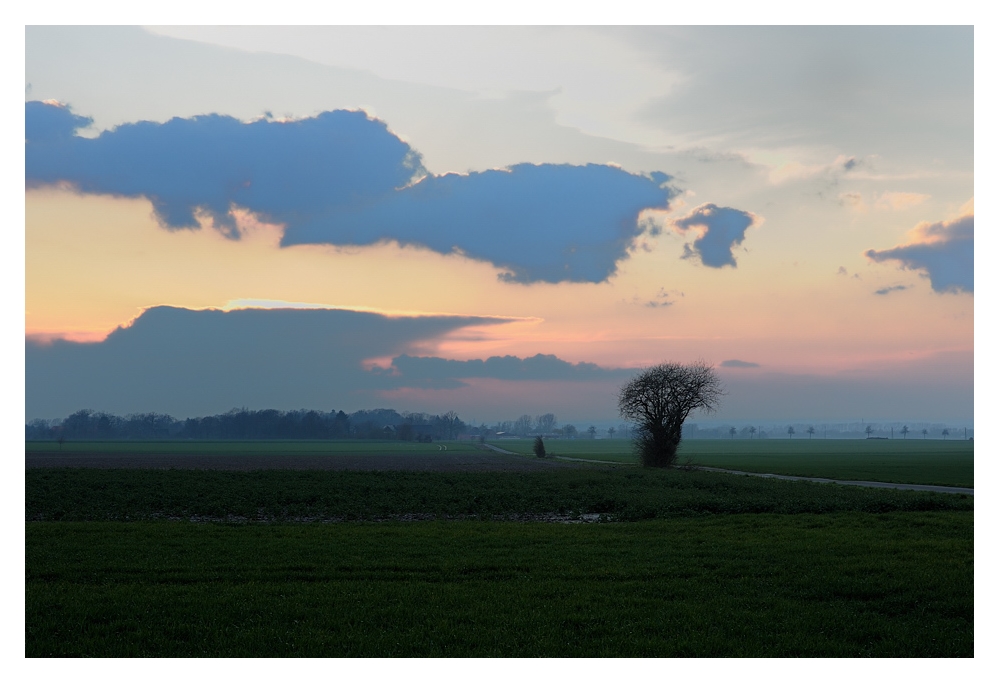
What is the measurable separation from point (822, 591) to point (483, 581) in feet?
22.0

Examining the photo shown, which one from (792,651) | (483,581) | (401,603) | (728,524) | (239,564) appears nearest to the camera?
(792,651)

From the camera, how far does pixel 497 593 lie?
44.3 feet

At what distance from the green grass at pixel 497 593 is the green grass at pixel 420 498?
24.7ft

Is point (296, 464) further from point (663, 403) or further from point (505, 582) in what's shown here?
point (505, 582)

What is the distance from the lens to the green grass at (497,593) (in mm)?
10430

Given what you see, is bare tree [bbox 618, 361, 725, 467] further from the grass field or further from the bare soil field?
the grass field

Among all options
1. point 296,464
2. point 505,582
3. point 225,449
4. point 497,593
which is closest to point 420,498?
point 505,582

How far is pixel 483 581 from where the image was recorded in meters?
14.7

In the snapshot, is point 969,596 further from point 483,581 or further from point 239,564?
point 239,564

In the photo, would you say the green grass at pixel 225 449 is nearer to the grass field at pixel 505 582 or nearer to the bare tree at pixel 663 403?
the bare tree at pixel 663 403

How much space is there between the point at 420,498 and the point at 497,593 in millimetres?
20808

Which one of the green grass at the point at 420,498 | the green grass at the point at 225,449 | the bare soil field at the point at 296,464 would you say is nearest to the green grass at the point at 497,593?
the green grass at the point at 420,498
